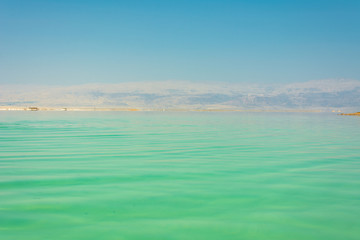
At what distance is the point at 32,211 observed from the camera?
7.38 meters

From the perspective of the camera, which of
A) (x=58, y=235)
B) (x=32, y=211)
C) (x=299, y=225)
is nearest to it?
(x=58, y=235)

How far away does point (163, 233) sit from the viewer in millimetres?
6281

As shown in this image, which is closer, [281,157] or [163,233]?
[163,233]

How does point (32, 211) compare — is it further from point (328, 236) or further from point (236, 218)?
point (328, 236)

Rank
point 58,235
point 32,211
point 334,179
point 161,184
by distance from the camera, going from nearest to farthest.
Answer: point 58,235
point 32,211
point 161,184
point 334,179

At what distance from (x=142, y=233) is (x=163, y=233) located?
334 millimetres

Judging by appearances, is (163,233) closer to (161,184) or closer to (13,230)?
(13,230)

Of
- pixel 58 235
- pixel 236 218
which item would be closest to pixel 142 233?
pixel 58 235

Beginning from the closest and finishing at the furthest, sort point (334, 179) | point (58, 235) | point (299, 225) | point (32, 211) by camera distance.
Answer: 1. point (58, 235)
2. point (299, 225)
3. point (32, 211)
4. point (334, 179)

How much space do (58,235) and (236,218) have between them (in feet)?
10.0

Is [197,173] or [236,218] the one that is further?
[197,173]

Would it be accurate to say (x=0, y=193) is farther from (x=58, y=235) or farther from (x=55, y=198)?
(x=58, y=235)

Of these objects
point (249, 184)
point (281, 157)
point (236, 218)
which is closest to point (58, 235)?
point (236, 218)

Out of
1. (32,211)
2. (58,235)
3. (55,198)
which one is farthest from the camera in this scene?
(55,198)
